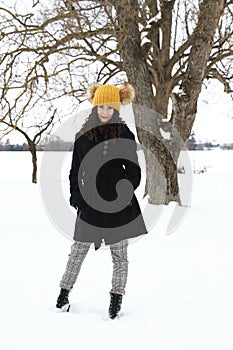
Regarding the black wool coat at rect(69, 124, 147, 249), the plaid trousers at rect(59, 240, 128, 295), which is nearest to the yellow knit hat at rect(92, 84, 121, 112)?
the black wool coat at rect(69, 124, 147, 249)

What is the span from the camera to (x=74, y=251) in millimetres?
2789

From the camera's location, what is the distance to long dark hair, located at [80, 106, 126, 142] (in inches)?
108

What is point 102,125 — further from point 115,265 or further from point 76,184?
point 115,265

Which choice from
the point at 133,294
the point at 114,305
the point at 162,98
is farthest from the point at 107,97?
the point at 162,98

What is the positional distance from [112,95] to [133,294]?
1562 mm

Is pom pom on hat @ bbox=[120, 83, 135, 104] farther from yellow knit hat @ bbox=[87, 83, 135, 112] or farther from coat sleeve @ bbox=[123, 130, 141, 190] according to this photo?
coat sleeve @ bbox=[123, 130, 141, 190]

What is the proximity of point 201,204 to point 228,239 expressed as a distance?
3.17m

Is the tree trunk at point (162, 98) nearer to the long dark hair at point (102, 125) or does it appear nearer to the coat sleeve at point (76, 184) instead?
the long dark hair at point (102, 125)

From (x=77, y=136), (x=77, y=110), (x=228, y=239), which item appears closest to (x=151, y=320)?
(x=77, y=136)

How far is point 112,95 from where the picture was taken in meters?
2.77

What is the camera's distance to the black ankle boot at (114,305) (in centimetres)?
265

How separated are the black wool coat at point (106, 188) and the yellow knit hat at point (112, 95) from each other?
0.26 metres

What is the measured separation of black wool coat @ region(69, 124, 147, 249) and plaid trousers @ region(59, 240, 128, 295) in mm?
71

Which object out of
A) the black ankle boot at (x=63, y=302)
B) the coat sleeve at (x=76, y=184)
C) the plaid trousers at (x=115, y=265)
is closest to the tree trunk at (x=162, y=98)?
the coat sleeve at (x=76, y=184)
